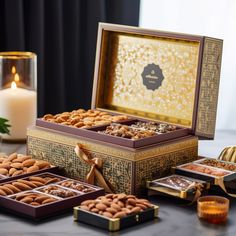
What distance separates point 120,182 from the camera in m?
1.90

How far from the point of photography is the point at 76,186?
1851 mm

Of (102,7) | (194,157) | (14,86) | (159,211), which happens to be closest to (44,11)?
(102,7)

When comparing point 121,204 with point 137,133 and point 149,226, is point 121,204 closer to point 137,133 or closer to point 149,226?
point 149,226

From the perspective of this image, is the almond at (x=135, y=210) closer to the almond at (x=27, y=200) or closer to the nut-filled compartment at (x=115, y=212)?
the nut-filled compartment at (x=115, y=212)

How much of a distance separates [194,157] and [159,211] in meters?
0.35

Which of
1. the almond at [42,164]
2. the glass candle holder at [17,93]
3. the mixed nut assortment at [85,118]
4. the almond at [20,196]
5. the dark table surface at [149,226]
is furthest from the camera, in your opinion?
the glass candle holder at [17,93]

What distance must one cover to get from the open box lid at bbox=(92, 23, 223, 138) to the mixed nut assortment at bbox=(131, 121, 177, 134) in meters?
0.05

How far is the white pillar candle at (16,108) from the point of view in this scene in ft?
8.04

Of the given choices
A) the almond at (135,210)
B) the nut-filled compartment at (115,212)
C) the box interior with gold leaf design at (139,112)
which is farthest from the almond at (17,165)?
the almond at (135,210)

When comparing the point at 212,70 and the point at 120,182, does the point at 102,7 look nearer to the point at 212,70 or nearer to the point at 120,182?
the point at 212,70

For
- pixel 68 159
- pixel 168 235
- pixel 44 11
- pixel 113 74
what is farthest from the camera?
pixel 44 11

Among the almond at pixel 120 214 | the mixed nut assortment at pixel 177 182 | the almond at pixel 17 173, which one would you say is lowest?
the almond at pixel 17 173

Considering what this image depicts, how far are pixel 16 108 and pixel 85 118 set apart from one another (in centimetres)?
35

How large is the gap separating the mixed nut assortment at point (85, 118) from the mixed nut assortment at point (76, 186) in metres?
0.25
